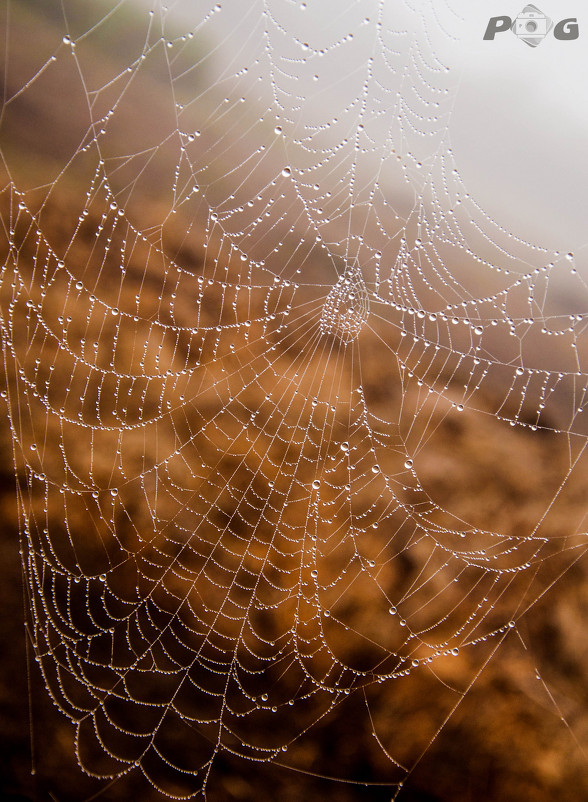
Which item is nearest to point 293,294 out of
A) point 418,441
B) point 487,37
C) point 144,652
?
point 418,441

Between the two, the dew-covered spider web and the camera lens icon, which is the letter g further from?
the dew-covered spider web

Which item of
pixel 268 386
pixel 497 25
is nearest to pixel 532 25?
pixel 497 25

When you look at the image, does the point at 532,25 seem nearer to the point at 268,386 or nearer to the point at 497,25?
the point at 497,25

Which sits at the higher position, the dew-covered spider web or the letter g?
the letter g

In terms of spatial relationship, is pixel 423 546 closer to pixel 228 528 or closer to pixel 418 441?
pixel 418 441

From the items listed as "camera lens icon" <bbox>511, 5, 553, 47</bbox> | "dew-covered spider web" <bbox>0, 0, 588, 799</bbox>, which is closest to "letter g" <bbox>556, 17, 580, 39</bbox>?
"camera lens icon" <bbox>511, 5, 553, 47</bbox>

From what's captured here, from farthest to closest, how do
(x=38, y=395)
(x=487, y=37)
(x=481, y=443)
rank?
1. (x=38, y=395)
2. (x=481, y=443)
3. (x=487, y=37)

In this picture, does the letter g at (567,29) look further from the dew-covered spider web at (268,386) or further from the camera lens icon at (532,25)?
the dew-covered spider web at (268,386)
